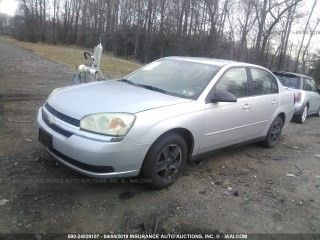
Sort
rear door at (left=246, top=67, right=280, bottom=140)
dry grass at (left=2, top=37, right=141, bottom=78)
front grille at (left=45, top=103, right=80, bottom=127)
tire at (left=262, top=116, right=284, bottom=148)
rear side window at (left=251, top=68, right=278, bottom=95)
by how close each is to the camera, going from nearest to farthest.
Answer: front grille at (left=45, top=103, right=80, bottom=127) → rear door at (left=246, top=67, right=280, bottom=140) → rear side window at (left=251, top=68, right=278, bottom=95) → tire at (left=262, top=116, right=284, bottom=148) → dry grass at (left=2, top=37, right=141, bottom=78)

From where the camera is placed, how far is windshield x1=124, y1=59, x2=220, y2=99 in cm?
489

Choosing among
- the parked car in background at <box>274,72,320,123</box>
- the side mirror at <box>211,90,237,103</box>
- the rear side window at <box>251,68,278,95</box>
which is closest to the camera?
the side mirror at <box>211,90,237,103</box>

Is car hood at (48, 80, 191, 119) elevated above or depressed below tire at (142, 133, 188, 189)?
above

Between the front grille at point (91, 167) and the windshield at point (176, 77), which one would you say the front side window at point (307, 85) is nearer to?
the windshield at point (176, 77)

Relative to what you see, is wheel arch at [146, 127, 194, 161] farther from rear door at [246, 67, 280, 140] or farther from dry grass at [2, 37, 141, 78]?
dry grass at [2, 37, 141, 78]

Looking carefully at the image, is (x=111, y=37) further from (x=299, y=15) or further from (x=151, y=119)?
(x=151, y=119)

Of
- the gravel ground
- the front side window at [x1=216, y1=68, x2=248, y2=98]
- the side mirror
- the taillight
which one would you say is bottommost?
the gravel ground

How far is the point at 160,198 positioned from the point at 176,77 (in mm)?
1783

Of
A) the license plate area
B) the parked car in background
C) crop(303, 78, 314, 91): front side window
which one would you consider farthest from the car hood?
crop(303, 78, 314, 91): front side window

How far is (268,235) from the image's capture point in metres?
3.79

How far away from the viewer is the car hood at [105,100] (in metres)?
4.03

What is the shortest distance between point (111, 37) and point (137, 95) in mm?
39723

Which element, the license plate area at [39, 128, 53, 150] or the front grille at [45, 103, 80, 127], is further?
the license plate area at [39, 128, 53, 150]

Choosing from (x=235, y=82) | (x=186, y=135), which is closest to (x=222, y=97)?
(x=186, y=135)
